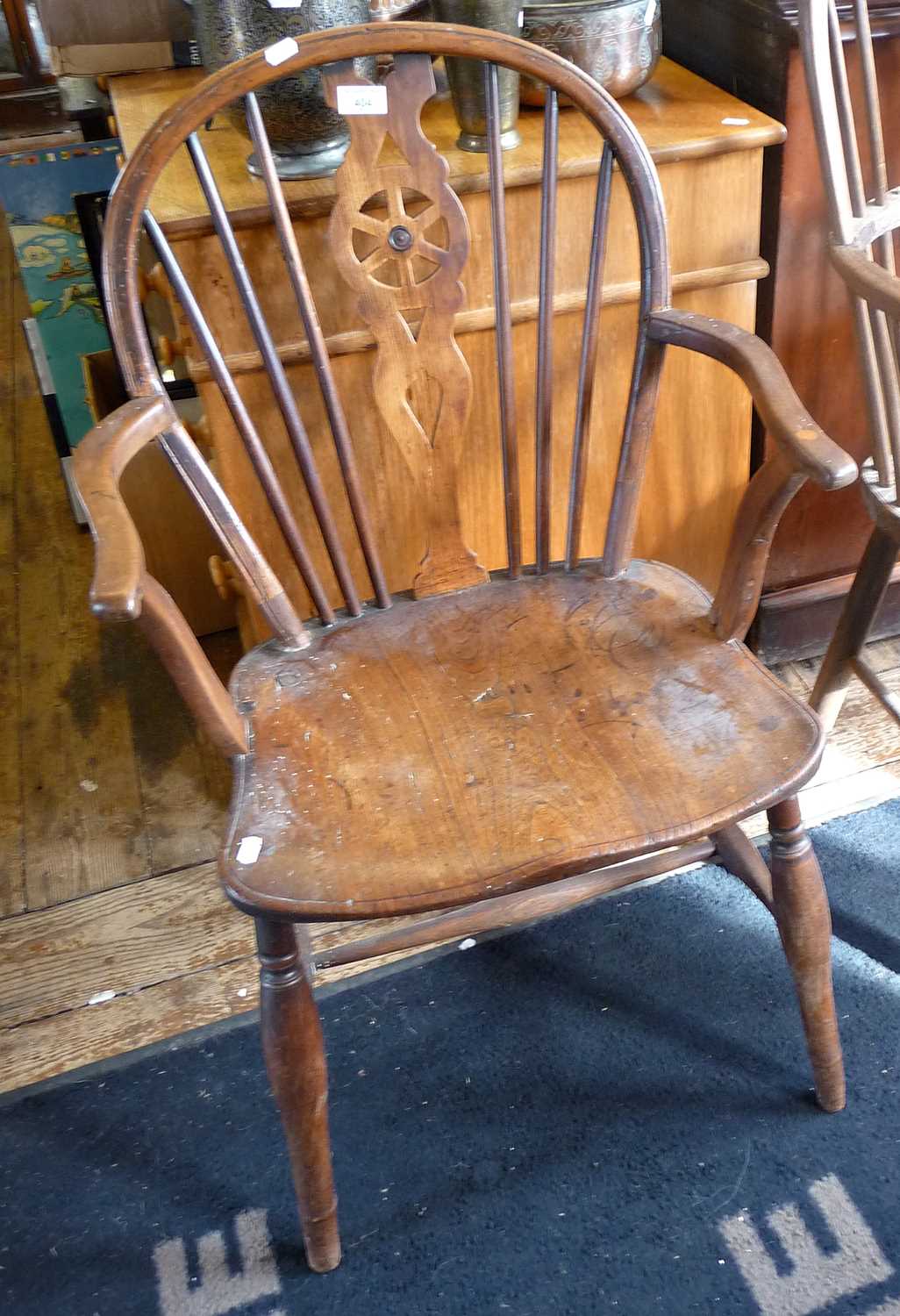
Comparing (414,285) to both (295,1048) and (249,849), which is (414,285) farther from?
(295,1048)

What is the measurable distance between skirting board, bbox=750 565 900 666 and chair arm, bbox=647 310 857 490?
660 mm

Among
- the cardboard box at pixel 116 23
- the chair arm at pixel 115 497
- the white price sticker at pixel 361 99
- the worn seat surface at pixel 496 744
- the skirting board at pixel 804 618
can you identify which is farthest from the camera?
the skirting board at pixel 804 618

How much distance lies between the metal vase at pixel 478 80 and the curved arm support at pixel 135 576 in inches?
18.5

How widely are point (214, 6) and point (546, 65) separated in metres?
0.33

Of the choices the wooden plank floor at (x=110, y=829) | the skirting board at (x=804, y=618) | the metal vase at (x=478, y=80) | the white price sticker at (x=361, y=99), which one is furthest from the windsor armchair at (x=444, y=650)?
the skirting board at (x=804, y=618)

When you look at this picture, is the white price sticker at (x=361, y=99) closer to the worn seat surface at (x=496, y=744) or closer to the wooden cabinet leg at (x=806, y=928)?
the worn seat surface at (x=496, y=744)

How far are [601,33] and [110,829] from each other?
46.1 inches

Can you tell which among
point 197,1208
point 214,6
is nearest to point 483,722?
point 197,1208

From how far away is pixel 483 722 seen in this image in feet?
3.27

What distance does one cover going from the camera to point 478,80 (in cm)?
112

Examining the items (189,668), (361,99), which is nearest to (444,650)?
(189,668)

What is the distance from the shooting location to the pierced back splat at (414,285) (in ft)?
3.30

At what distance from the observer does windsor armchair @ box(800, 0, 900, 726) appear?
106 centimetres

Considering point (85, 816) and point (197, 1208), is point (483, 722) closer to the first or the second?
point (197, 1208)
